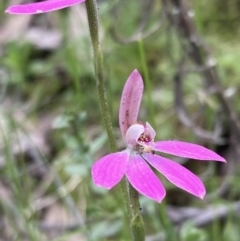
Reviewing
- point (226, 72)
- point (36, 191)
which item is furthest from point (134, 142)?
point (226, 72)

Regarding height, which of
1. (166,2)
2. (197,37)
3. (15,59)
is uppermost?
(166,2)

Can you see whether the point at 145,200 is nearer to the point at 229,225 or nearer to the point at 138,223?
the point at 229,225

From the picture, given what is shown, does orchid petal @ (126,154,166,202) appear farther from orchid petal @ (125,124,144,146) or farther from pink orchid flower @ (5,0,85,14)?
pink orchid flower @ (5,0,85,14)

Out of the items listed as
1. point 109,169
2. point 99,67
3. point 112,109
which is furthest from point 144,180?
point 112,109

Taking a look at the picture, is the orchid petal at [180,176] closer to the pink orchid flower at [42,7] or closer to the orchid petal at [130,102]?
the orchid petal at [130,102]

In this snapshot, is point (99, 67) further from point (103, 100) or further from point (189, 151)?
point (189, 151)

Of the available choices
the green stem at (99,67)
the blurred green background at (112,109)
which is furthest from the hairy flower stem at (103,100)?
the blurred green background at (112,109)
